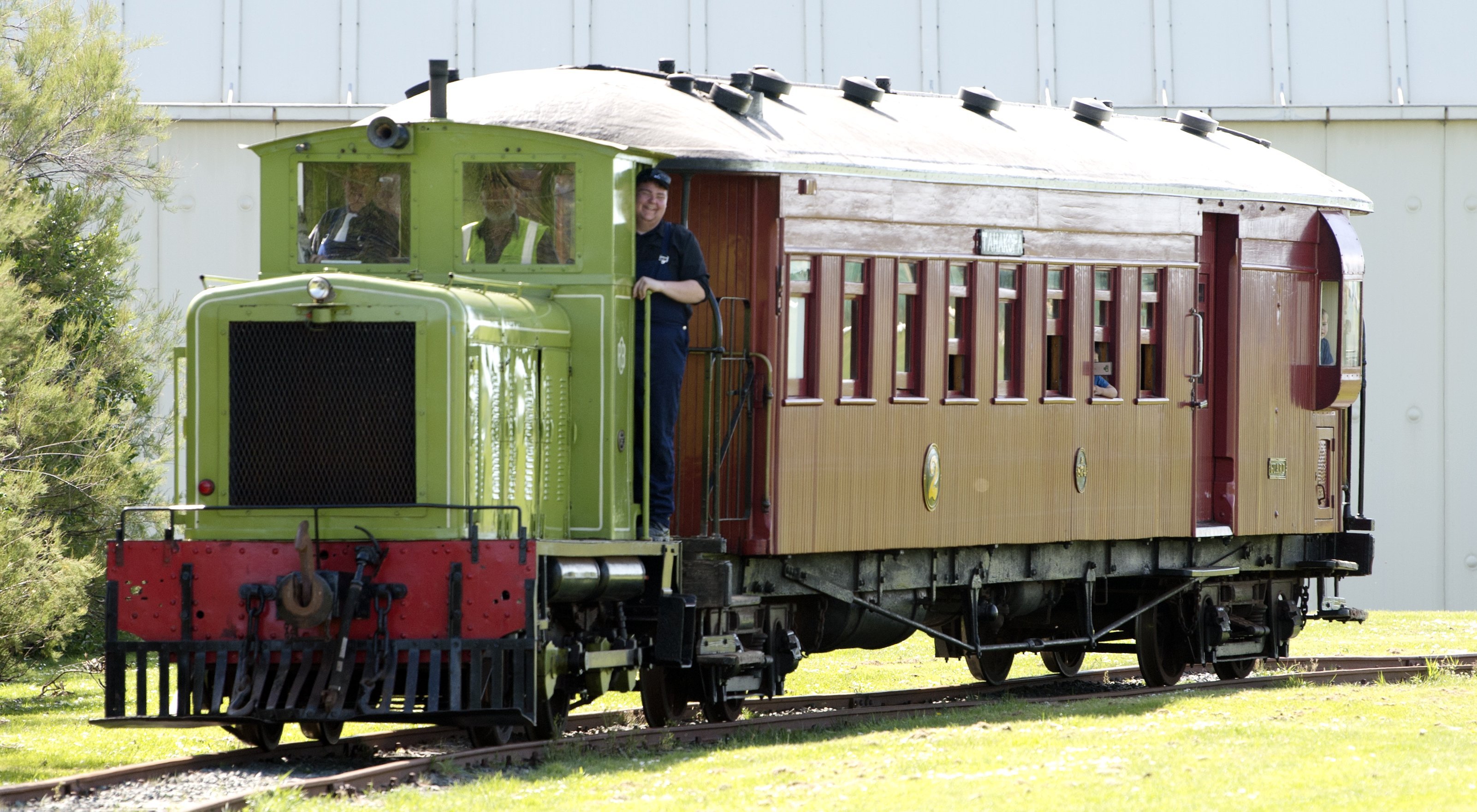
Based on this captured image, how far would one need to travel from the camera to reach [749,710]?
13.7m

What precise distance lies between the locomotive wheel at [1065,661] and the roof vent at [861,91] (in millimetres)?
4809

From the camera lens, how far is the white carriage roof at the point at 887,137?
38.5ft

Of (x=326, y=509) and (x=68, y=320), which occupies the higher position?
(x=68, y=320)

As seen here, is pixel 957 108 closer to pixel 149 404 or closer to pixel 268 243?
pixel 268 243

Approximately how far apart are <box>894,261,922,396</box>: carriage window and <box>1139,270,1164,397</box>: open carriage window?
8.32 ft

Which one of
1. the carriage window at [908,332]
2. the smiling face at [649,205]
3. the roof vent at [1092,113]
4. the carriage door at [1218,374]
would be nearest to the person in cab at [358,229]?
the smiling face at [649,205]

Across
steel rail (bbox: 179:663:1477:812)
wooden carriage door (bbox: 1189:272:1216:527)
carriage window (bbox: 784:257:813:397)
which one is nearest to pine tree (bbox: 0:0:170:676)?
steel rail (bbox: 179:663:1477:812)

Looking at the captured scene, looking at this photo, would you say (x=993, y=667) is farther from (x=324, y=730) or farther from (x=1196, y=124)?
(x=324, y=730)

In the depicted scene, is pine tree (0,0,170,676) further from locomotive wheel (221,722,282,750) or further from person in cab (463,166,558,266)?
person in cab (463,166,558,266)

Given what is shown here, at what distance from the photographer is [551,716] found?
432 inches

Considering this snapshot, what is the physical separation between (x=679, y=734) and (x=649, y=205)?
10.1 ft

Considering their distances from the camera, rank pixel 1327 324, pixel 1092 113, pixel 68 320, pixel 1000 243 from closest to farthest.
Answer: pixel 1000 243, pixel 1092 113, pixel 1327 324, pixel 68 320

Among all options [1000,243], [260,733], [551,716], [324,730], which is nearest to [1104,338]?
[1000,243]

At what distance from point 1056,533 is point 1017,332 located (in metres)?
1.52
